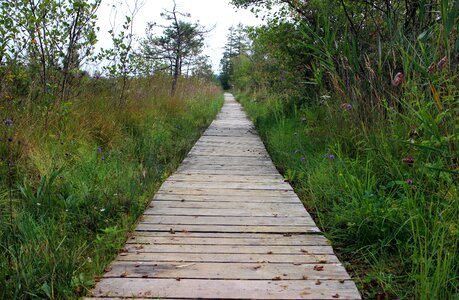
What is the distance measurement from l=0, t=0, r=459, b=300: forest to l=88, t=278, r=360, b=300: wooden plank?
103mm

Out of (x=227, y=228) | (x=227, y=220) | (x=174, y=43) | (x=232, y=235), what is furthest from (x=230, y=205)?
(x=174, y=43)

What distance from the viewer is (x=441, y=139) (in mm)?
1937

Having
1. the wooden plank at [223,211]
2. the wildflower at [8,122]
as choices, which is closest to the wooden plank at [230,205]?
the wooden plank at [223,211]

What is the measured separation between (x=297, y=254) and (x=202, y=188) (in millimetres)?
1536

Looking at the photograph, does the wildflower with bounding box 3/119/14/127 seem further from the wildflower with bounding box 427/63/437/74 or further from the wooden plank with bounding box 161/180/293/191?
the wildflower with bounding box 427/63/437/74

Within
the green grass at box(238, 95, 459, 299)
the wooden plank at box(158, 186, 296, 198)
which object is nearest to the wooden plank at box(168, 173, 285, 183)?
the green grass at box(238, 95, 459, 299)

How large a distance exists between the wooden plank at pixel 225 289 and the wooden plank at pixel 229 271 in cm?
4

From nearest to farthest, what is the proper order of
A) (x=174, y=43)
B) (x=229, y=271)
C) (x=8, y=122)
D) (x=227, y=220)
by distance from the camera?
(x=229, y=271)
(x=227, y=220)
(x=8, y=122)
(x=174, y=43)

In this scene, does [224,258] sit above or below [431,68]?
below

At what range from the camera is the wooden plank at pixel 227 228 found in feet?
8.25

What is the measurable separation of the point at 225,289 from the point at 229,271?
180 mm

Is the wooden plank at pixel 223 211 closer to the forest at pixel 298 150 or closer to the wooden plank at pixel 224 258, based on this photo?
the forest at pixel 298 150

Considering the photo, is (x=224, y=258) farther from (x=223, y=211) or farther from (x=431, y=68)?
(x=431, y=68)

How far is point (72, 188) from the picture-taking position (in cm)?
278
